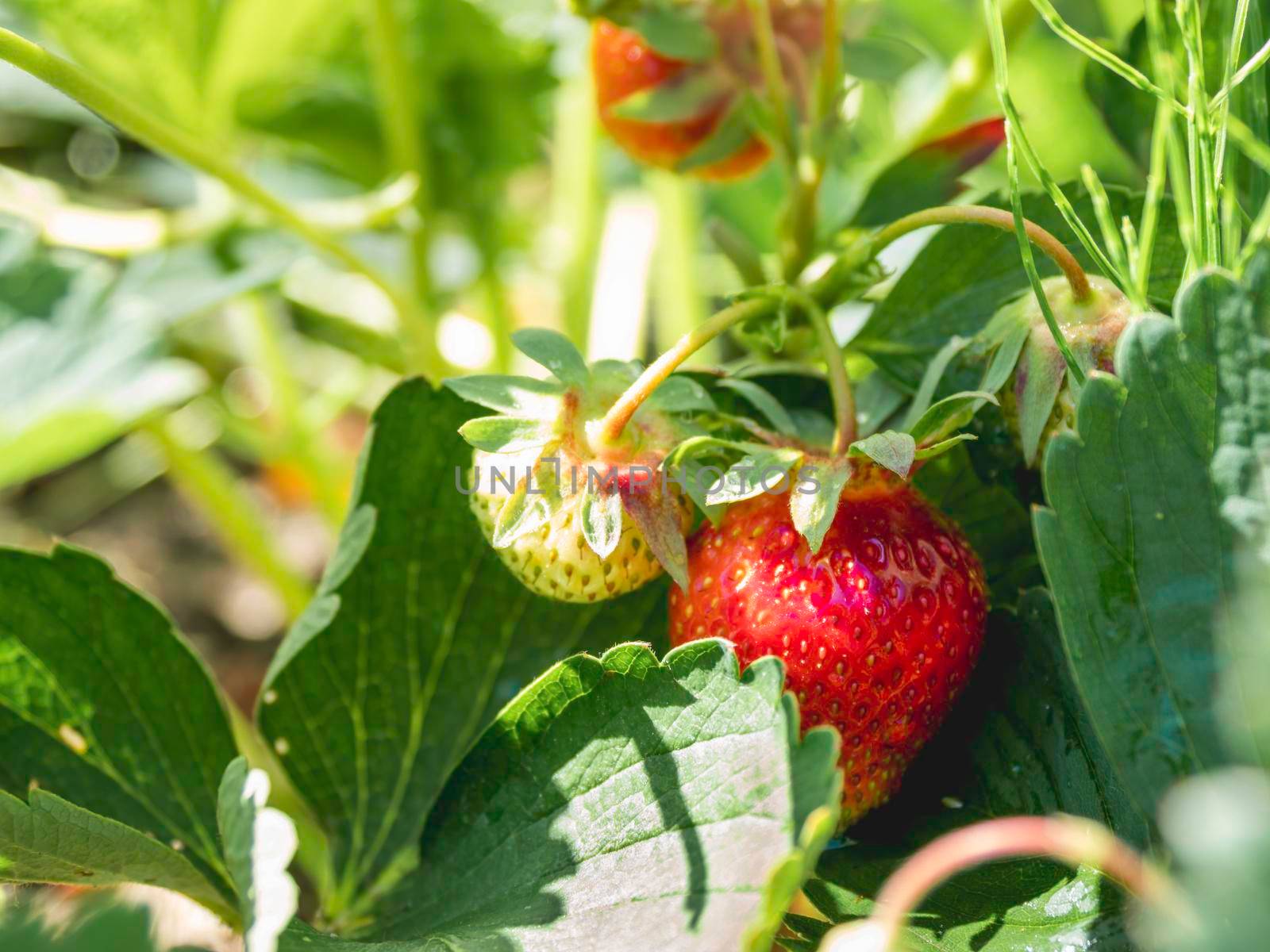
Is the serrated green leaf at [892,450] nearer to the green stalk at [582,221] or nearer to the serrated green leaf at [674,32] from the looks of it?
the serrated green leaf at [674,32]

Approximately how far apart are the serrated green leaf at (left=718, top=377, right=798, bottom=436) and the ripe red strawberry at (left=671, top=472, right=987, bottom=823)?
4 centimetres

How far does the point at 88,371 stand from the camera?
84cm

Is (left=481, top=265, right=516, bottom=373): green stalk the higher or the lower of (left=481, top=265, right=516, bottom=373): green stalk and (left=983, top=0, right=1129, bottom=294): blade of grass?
the higher

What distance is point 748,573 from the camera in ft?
1.56

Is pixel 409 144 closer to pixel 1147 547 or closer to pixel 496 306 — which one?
pixel 496 306

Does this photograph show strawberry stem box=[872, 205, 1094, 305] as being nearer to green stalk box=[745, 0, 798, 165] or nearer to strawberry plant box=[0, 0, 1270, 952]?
strawberry plant box=[0, 0, 1270, 952]

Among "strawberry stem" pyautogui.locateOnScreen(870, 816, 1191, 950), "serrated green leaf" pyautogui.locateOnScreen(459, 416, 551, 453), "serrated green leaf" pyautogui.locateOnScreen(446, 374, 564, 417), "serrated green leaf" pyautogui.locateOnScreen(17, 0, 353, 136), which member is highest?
"serrated green leaf" pyautogui.locateOnScreen(17, 0, 353, 136)

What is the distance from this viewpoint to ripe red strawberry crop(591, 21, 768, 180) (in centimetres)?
68

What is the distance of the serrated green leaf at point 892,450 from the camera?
1.45 feet

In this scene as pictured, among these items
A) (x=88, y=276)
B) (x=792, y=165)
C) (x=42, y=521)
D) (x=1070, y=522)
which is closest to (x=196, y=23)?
(x=88, y=276)

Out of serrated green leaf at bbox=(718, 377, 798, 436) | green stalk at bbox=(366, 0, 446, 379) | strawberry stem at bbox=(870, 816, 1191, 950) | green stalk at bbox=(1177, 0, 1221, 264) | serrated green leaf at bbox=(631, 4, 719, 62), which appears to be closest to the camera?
strawberry stem at bbox=(870, 816, 1191, 950)

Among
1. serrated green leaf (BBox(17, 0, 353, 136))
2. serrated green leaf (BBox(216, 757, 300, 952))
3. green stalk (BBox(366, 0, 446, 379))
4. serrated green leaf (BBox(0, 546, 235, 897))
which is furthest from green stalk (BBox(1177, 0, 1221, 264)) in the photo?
serrated green leaf (BBox(17, 0, 353, 136))

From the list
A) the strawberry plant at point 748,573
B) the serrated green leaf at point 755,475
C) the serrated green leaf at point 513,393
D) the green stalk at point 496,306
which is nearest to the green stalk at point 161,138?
the strawberry plant at point 748,573

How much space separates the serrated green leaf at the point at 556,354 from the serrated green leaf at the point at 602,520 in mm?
52
